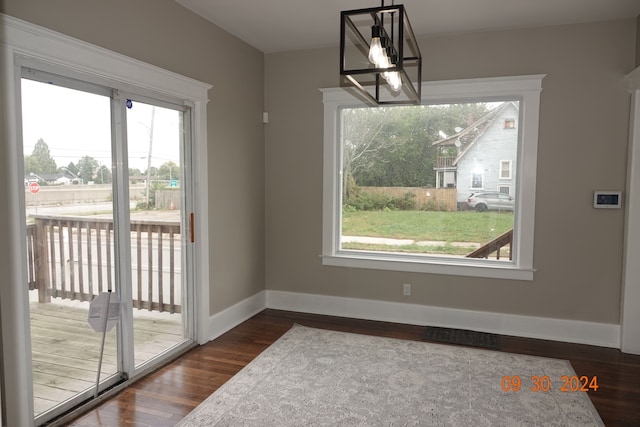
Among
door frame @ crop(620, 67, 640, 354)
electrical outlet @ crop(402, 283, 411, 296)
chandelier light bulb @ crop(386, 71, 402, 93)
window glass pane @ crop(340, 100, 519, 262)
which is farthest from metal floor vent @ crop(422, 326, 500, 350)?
chandelier light bulb @ crop(386, 71, 402, 93)

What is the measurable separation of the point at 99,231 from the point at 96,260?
0.64ft

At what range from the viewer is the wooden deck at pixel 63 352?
8.30 feet

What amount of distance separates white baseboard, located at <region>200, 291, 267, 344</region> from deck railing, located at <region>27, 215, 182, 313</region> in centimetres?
42

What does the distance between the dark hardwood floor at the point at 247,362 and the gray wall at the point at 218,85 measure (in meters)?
0.47

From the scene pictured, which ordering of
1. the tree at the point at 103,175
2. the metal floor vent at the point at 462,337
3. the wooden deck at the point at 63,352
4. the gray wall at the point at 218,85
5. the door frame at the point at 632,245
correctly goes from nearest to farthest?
1. the wooden deck at the point at 63,352
2. the gray wall at the point at 218,85
3. the tree at the point at 103,175
4. the door frame at the point at 632,245
5. the metal floor vent at the point at 462,337

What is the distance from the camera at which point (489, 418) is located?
2645 mm

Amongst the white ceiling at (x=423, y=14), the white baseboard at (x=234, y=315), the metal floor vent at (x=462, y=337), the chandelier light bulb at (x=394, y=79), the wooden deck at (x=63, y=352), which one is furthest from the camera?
the white baseboard at (x=234, y=315)

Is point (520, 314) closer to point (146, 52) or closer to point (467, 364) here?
point (467, 364)

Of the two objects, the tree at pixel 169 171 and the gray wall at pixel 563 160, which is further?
the gray wall at pixel 563 160

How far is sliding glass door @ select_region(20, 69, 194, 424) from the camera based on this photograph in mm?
2516

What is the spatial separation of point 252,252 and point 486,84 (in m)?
2.81

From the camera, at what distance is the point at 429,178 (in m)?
4.38

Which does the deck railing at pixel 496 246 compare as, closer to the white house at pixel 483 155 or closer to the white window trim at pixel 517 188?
the white window trim at pixel 517 188

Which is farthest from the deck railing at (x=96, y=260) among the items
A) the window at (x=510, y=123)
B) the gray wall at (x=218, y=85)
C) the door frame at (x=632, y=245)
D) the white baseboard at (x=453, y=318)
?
the door frame at (x=632, y=245)
